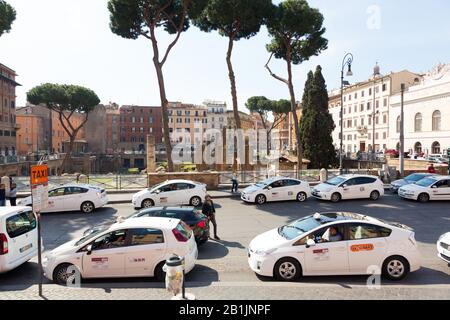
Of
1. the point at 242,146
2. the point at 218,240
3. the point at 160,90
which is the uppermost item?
the point at 160,90

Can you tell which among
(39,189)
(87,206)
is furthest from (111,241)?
(87,206)

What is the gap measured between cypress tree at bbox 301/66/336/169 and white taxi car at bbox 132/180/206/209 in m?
23.1

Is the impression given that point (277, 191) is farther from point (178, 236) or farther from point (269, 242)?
point (178, 236)

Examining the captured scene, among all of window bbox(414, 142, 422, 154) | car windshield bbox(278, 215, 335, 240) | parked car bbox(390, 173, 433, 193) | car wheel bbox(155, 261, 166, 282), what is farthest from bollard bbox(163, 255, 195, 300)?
window bbox(414, 142, 422, 154)

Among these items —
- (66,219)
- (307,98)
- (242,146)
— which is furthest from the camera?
(307,98)

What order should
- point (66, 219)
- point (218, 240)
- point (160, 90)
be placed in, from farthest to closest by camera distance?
point (160, 90), point (66, 219), point (218, 240)

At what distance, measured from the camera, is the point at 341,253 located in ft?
23.4

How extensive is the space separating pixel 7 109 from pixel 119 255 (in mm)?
63667

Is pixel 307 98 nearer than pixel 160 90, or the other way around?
pixel 160 90

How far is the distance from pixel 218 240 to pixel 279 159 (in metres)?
26.6

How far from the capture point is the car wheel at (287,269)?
712cm
